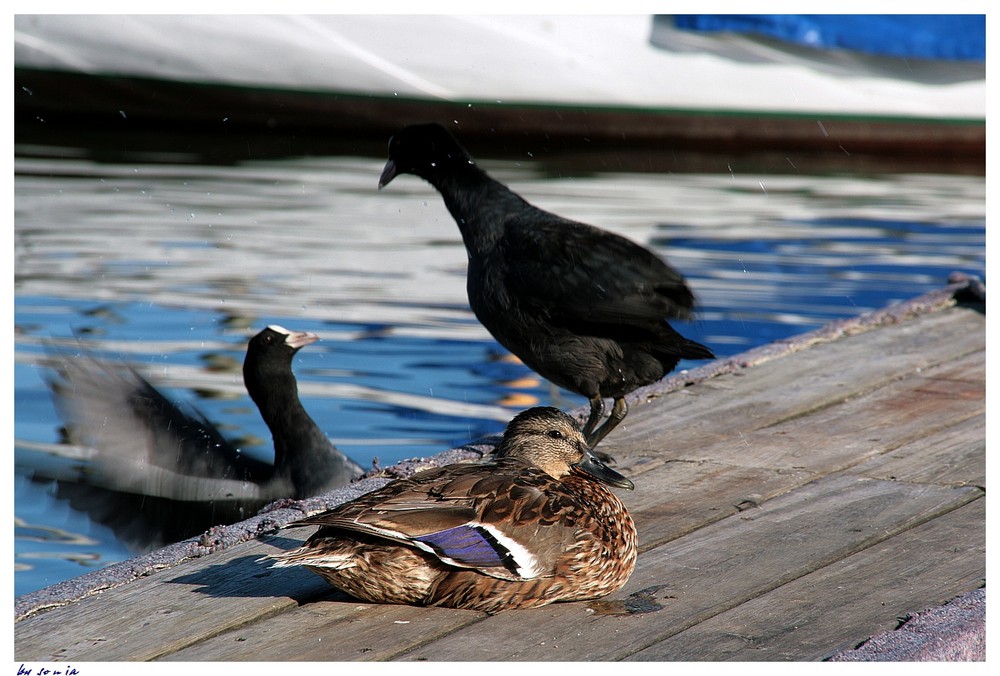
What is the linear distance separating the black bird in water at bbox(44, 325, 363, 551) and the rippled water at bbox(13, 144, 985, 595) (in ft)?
0.54

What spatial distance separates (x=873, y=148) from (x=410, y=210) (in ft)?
23.6

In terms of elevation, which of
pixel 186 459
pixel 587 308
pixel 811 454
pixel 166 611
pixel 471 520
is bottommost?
pixel 186 459

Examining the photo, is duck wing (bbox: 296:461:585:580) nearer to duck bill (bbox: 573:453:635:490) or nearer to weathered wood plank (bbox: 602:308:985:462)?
duck bill (bbox: 573:453:635:490)

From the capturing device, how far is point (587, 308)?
4.45m

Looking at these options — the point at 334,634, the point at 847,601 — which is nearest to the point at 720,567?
the point at 847,601

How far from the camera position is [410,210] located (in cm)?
1208

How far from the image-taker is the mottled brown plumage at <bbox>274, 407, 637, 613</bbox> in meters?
2.94

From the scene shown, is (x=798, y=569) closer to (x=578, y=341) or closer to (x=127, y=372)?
(x=578, y=341)

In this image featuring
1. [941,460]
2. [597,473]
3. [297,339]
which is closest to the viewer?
[597,473]

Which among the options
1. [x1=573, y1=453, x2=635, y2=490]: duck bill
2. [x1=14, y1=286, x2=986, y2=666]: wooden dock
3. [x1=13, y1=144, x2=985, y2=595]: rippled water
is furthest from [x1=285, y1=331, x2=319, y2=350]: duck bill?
[x1=573, y1=453, x2=635, y2=490]: duck bill

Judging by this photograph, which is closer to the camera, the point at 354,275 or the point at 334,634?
the point at 334,634

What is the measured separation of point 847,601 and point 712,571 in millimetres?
346
